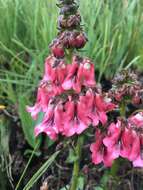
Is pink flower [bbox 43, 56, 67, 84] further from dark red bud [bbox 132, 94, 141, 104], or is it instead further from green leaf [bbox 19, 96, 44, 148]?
green leaf [bbox 19, 96, 44, 148]

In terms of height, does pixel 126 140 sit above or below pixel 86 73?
below

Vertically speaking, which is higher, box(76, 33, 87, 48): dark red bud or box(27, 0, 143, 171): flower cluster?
box(76, 33, 87, 48): dark red bud

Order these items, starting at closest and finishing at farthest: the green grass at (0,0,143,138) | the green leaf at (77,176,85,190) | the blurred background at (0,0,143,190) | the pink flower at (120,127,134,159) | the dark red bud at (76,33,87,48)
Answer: the dark red bud at (76,33,87,48), the pink flower at (120,127,134,159), the green leaf at (77,176,85,190), the blurred background at (0,0,143,190), the green grass at (0,0,143,138)

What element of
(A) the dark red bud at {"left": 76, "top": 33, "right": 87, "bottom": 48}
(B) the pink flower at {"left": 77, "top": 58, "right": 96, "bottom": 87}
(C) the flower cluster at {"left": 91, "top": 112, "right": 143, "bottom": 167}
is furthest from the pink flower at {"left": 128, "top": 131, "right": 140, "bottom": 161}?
(A) the dark red bud at {"left": 76, "top": 33, "right": 87, "bottom": 48}

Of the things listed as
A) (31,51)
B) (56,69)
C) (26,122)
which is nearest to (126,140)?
(56,69)

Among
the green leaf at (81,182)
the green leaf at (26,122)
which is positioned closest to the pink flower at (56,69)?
the green leaf at (81,182)

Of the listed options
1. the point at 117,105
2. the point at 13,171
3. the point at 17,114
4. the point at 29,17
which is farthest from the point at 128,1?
the point at 117,105

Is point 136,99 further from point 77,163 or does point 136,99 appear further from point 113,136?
point 77,163

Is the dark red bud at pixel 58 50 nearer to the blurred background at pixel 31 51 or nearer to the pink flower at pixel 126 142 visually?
the pink flower at pixel 126 142

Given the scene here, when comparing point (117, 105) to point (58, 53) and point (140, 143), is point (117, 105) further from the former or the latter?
point (58, 53)
